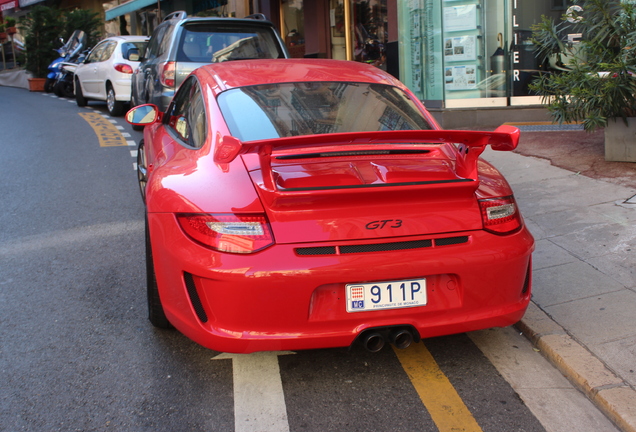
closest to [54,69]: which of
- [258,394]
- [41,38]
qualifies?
[41,38]

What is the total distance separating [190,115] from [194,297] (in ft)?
5.28

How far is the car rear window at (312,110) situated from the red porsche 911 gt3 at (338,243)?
355mm

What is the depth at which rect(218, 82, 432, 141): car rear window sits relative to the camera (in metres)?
3.64

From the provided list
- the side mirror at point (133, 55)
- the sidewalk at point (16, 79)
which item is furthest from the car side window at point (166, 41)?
the sidewalk at point (16, 79)

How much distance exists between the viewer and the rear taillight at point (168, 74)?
30.1 ft

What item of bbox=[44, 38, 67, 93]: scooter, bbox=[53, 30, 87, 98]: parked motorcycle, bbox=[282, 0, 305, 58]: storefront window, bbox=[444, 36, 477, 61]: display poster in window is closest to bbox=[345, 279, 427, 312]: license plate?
bbox=[444, 36, 477, 61]: display poster in window

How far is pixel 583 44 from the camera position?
7.11 metres

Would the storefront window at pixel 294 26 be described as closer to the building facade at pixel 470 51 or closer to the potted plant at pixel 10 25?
the building facade at pixel 470 51

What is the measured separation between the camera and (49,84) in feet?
73.3

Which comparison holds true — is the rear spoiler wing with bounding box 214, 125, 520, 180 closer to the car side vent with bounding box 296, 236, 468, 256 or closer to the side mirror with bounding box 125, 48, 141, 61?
the car side vent with bounding box 296, 236, 468, 256

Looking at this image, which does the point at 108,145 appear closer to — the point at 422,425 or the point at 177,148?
the point at 177,148

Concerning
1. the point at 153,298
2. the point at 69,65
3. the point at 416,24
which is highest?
the point at 416,24

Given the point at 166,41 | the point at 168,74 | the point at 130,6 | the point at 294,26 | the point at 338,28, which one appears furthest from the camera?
the point at 130,6

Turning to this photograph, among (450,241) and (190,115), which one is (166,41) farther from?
(450,241)
